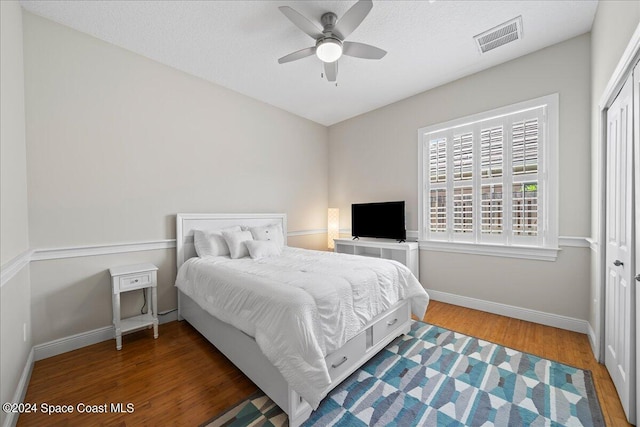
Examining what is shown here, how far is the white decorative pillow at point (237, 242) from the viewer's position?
312 cm

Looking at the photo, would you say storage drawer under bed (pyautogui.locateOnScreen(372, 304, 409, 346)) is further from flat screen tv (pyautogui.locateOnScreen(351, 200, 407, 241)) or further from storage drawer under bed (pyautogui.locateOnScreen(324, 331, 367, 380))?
flat screen tv (pyautogui.locateOnScreen(351, 200, 407, 241))

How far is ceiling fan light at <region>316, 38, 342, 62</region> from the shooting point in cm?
231

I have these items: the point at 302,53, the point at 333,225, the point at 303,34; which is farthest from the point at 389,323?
the point at 303,34

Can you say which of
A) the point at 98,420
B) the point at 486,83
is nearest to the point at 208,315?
the point at 98,420

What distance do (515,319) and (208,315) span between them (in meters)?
3.41

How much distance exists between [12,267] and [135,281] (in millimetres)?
1007

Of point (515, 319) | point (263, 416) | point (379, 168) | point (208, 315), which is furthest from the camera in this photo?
point (379, 168)

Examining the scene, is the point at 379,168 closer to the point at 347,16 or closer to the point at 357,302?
the point at 347,16

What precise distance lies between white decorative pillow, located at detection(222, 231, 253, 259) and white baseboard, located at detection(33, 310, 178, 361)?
141 cm

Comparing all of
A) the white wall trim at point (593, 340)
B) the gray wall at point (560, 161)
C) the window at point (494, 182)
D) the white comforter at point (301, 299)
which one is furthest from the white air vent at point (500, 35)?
the white wall trim at point (593, 340)

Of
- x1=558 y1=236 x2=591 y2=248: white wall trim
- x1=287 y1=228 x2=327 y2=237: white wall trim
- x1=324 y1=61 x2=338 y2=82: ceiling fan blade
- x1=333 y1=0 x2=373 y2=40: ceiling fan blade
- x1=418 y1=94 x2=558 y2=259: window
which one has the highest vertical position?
x1=333 y1=0 x2=373 y2=40: ceiling fan blade

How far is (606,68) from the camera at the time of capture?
80.6 inches

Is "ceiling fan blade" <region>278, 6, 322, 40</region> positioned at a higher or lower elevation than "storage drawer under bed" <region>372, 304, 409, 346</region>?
higher

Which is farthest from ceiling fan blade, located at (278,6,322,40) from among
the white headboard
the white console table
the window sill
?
the window sill
